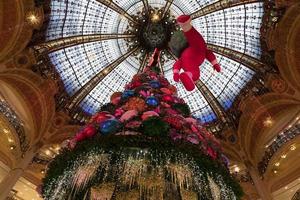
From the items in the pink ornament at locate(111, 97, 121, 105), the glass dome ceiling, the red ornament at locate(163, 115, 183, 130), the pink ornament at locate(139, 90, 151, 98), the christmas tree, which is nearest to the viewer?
the christmas tree

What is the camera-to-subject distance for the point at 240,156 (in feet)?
49.3

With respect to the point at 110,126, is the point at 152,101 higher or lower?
higher

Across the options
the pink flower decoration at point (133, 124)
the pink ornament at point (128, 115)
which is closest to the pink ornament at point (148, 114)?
the pink flower decoration at point (133, 124)

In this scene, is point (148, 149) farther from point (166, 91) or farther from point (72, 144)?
point (166, 91)

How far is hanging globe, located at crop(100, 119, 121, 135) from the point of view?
4.78m

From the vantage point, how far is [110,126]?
15.8 ft

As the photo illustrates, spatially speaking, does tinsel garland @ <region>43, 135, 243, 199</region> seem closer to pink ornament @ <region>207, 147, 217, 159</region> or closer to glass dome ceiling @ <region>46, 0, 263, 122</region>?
pink ornament @ <region>207, 147, 217, 159</region>

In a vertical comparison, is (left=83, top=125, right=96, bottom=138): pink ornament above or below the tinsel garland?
above

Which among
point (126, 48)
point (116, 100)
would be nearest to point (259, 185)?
point (126, 48)

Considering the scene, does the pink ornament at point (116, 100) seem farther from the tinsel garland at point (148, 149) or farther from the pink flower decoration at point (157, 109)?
the tinsel garland at point (148, 149)

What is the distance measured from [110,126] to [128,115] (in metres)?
0.39

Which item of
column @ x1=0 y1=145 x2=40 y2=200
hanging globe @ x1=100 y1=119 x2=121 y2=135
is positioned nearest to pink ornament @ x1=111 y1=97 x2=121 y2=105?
hanging globe @ x1=100 y1=119 x2=121 y2=135

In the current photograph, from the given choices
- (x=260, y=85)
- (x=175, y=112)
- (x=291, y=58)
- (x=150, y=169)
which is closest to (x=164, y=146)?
(x=150, y=169)

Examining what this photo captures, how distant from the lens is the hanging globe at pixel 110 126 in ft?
15.7
